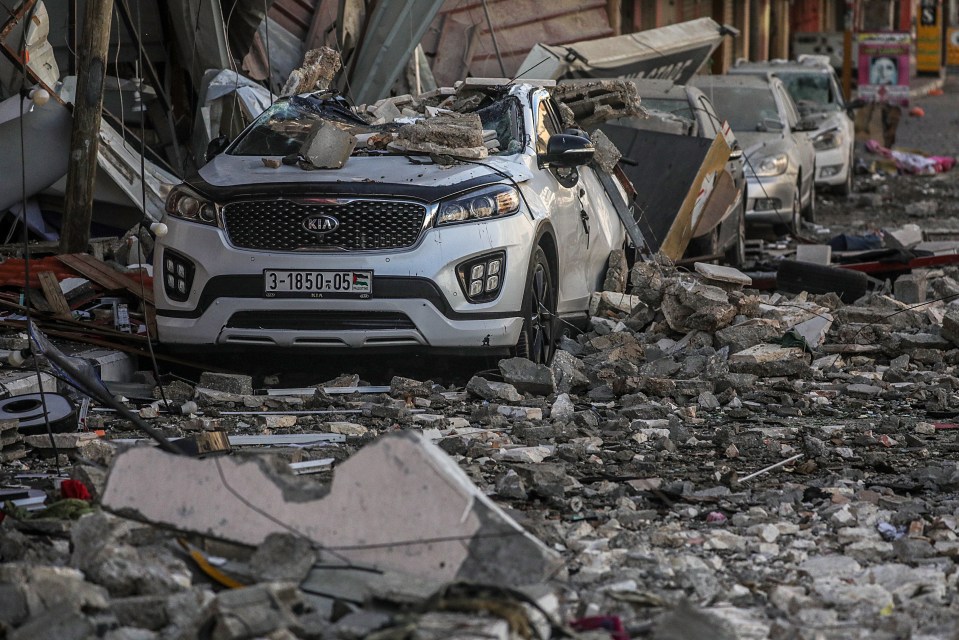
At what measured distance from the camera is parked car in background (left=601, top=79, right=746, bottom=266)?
518 inches

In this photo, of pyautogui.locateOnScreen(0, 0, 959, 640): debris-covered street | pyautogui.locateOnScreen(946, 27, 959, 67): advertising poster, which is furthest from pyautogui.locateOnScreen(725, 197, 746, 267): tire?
pyautogui.locateOnScreen(946, 27, 959, 67): advertising poster

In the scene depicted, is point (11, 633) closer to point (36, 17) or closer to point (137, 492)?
point (137, 492)

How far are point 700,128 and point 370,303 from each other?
7805 mm

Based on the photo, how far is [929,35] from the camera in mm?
46375

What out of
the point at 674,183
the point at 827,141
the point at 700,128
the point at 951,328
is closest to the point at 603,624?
the point at 951,328

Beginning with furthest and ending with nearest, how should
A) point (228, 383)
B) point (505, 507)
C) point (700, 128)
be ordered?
point (700, 128)
point (228, 383)
point (505, 507)

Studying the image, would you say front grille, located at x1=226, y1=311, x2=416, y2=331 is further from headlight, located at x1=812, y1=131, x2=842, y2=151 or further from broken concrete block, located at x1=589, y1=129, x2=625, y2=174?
headlight, located at x1=812, y1=131, x2=842, y2=151

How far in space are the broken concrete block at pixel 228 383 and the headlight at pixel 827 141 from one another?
14.2 m

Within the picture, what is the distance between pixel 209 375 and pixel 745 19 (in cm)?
3224

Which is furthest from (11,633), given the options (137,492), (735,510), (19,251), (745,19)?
(745,19)

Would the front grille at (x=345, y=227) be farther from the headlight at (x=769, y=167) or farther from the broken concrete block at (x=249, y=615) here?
the headlight at (x=769, y=167)

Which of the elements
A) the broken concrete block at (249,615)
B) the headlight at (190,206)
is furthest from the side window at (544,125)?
the broken concrete block at (249,615)

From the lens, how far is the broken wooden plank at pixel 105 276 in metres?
9.31

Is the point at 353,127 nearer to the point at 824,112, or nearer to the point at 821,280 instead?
the point at 821,280
